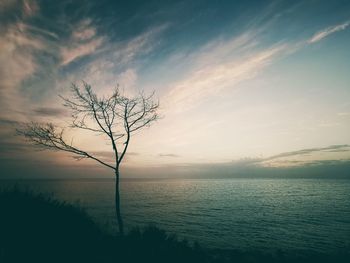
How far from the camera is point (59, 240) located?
1188cm

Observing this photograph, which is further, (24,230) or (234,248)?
(234,248)

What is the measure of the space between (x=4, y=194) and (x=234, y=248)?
874 inches

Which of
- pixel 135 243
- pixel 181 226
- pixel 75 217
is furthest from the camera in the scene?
pixel 181 226

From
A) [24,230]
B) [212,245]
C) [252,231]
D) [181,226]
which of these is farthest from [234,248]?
[24,230]

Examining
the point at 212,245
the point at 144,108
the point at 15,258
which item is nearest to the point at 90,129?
the point at 144,108

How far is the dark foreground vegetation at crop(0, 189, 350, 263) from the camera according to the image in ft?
34.2

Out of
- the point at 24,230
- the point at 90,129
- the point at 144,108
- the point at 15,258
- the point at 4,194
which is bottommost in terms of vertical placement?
the point at 15,258

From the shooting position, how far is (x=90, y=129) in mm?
18141

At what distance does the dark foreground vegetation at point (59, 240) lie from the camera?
10.4m

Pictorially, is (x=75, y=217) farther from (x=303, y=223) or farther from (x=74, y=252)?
(x=303, y=223)

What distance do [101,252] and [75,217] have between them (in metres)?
4.55

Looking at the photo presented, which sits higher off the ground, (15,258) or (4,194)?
(4,194)

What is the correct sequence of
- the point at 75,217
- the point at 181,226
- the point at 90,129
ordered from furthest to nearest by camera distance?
1. the point at 181,226
2. the point at 90,129
3. the point at 75,217

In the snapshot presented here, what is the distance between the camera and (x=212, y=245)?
26.4 meters
